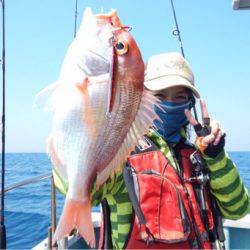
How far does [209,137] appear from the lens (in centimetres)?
193

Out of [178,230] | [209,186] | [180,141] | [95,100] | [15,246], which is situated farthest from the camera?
[15,246]

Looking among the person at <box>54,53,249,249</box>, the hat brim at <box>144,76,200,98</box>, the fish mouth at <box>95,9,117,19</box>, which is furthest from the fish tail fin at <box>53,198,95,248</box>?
the hat brim at <box>144,76,200,98</box>

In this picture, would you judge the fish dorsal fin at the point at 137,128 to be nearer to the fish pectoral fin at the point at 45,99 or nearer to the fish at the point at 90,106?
the fish at the point at 90,106

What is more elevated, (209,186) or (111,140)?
(111,140)

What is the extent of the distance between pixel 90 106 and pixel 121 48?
290mm

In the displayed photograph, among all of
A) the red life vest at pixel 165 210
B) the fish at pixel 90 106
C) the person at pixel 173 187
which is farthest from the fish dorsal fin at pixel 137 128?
the red life vest at pixel 165 210

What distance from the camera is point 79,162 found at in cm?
129

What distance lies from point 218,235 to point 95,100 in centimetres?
151

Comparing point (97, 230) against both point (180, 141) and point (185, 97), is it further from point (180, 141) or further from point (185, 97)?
point (185, 97)

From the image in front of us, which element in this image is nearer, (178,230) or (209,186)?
(178,230)

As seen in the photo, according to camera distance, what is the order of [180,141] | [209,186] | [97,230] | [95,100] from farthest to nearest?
[97,230] → [180,141] → [209,186] → [95,100]

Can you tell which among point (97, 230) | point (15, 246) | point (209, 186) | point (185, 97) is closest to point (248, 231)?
point (97, 230)

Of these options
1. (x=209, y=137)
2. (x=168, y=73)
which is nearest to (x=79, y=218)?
(x=209, y=137)

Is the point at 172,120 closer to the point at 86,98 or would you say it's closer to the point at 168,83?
the point at 168,83
